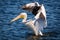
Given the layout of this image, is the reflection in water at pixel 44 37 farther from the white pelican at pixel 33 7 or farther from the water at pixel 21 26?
the white pelican at pixel 33 7

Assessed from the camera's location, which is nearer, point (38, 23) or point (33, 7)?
point (38, 23)

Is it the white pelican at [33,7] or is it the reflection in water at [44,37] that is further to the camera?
the white pelican at [33,7]

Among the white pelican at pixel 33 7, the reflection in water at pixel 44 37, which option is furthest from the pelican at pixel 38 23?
the white pelican at pixel 33 7

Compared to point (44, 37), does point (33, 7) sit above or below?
above

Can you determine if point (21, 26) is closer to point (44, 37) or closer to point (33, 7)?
point (33, 7)

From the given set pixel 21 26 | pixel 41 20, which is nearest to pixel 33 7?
pixel 21 26

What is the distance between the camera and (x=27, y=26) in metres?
14.5

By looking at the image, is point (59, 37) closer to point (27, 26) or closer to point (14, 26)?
point (27, 26)

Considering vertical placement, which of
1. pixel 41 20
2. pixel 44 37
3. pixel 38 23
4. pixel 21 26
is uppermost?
pixel 41 20

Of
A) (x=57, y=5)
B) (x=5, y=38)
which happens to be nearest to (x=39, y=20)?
(x=5, y=38)

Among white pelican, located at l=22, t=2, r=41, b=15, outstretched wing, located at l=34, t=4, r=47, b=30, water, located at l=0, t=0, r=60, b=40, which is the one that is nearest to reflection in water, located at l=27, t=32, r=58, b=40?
water, located at l=0, t=0, r=60, b=40

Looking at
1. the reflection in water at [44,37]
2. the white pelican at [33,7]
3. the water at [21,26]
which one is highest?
the white pelican at [33,7]

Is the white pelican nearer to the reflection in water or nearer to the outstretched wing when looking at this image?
the outstretched wing

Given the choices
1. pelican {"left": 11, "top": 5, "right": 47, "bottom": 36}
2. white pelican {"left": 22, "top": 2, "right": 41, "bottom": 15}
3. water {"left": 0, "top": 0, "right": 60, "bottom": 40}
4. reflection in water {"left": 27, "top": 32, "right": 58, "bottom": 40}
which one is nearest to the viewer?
reflection in water {"left": 27, "top": 32, "right": 58, "bottom": 40}
